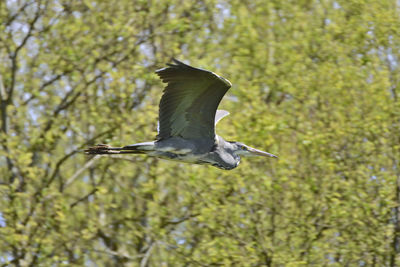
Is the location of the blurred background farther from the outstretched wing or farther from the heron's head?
the outstretched wing

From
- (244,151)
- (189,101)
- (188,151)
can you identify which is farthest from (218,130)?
(189,101)

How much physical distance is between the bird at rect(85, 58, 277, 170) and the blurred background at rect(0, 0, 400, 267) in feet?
6.80

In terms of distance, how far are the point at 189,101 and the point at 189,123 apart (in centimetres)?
36

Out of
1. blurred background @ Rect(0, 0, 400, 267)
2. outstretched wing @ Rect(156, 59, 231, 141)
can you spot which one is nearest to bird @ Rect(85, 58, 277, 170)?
outstretched wing @ Rect(156, 59, 231, 141)

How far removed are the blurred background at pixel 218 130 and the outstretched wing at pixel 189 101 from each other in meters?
2.51

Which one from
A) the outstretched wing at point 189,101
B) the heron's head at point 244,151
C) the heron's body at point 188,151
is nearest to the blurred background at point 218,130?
the heron's head at point 244,151

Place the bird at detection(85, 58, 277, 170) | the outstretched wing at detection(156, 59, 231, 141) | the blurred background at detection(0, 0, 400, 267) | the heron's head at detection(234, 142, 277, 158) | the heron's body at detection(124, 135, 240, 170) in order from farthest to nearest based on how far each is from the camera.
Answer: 1. the blurred background at detection(0, 0, 400, 267)
2. the heron's head at detection(234, 142, 277, 158)
3. the heron's body at detection(124, 135, 240, 170)
4. the bird at detection(85, 58, 277, 170)
5. the outstretched wing at detection(156, 59, 231, 141)

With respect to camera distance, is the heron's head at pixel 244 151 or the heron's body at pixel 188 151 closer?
the heron's body at pixel 188 151

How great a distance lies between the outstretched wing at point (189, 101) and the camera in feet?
20.8

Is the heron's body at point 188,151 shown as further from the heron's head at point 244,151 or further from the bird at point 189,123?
the heron's head at point 244,151

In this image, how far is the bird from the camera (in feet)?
21.1

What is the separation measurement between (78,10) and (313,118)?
14.7ft

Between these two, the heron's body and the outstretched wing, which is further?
the heron's body

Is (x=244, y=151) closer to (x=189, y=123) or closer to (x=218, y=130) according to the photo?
(x=189, y=123)
